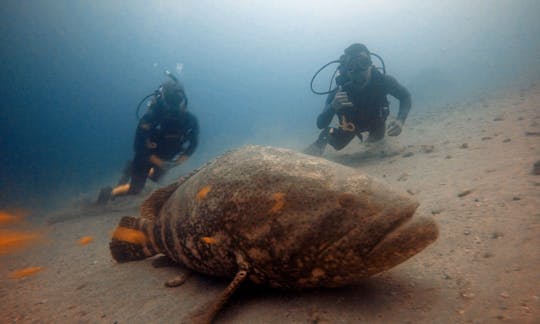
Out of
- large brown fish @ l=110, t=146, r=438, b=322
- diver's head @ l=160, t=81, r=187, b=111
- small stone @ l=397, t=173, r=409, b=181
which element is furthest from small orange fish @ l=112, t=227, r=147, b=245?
diver's head @ l=160, t=81, r=187, b=111

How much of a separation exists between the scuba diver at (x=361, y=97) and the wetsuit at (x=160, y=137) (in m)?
4.49

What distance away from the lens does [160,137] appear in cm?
909

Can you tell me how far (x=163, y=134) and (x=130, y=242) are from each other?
561 cm

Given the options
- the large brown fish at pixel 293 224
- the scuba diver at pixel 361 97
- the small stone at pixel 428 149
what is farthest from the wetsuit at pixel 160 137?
the small stone at pixel 428 149

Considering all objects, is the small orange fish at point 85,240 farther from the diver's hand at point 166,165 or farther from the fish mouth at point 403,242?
the fish mouth at point 403,242

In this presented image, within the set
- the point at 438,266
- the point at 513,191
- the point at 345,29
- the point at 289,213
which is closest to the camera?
the point at 289,213

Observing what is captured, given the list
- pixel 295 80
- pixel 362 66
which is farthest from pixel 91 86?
pixel 362 66

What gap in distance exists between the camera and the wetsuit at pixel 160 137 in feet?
29.0

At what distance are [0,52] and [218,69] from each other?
122 meters

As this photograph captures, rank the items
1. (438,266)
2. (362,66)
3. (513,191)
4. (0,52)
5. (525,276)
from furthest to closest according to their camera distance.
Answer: (0,52), (362,66), (513,191), (438,266), (525,276)

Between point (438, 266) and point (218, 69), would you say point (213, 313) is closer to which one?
point (438, 266)

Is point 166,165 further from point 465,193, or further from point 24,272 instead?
point 465,193

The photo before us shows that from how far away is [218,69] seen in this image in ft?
584

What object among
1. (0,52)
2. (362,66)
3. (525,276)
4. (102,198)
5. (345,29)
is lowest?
(102,198)
